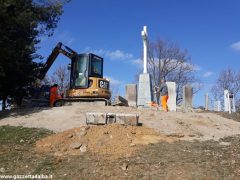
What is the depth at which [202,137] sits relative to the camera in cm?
1452

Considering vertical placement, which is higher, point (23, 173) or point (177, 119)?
point (177, 119)

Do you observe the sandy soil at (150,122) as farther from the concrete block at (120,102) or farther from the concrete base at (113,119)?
the concrete block at (120,102)

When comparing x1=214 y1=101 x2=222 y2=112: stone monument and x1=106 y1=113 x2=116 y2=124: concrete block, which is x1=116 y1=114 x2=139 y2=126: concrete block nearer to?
x1=106 y1=113 x2=116 y2=124: concrete block

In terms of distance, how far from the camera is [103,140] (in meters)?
12.8

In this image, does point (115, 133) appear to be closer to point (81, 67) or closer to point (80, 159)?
point (80, 159)

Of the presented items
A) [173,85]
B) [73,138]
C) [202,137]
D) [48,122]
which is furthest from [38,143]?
[173,85]

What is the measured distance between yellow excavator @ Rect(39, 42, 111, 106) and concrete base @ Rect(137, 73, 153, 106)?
1793mm

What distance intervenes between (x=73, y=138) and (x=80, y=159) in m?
1.84

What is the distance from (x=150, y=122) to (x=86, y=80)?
8.38 metres

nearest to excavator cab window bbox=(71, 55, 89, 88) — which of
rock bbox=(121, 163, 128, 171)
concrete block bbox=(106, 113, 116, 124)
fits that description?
concrete block bbox=(106, 113, 116, 124)

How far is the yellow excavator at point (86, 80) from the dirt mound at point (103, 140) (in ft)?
30.7

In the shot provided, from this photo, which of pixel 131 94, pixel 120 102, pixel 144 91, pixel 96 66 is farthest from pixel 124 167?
pixel 96 66

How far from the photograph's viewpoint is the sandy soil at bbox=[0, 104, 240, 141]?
15.2m

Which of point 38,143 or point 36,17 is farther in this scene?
point 36,17
